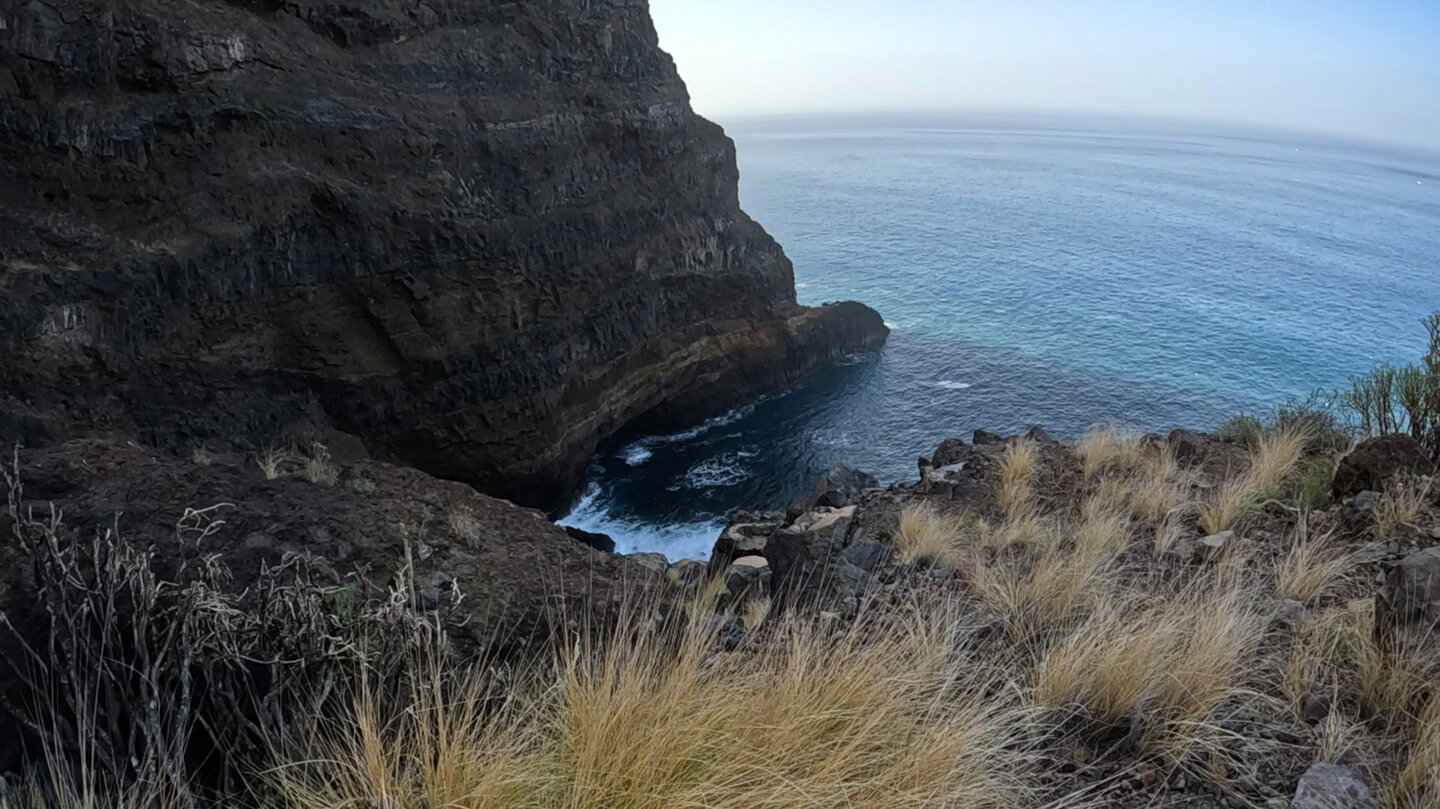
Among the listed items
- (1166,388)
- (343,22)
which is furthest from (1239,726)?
(1166,388)

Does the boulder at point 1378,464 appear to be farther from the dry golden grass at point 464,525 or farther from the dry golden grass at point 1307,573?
the dry golden grass at point 464,525

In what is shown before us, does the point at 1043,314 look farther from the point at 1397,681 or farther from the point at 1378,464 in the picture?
the point at 1397,681

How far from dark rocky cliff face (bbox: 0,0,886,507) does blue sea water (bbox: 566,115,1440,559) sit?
4.48 meters

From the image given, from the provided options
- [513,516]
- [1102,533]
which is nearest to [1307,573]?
Result: [1102,533]

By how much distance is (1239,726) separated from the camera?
3080 mm

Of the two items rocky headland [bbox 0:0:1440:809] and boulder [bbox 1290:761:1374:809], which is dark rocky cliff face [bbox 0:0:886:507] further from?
boulder [bbox 1290:761:1374:809]

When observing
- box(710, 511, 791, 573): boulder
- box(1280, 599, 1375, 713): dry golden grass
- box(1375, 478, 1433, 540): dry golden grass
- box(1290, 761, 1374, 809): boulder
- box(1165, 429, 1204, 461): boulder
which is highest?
box(1290, 761, 1374, 809): boulder

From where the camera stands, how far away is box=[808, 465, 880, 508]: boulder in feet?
47.0

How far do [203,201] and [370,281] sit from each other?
3657 mm

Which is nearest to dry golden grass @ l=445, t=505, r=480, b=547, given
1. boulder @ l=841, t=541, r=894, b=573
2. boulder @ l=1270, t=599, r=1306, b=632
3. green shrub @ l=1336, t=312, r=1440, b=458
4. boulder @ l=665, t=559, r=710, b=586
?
boulder @ l=665, t=559, r=710, b=586

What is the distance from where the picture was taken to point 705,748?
237 cm

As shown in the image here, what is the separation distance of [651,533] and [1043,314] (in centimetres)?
2490

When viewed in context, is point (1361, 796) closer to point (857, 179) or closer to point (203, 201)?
point (203, 201)

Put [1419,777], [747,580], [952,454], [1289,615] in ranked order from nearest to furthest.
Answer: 1. [1419,777]
2. [1289,615]
3. [747,580]
4. [952,454]
